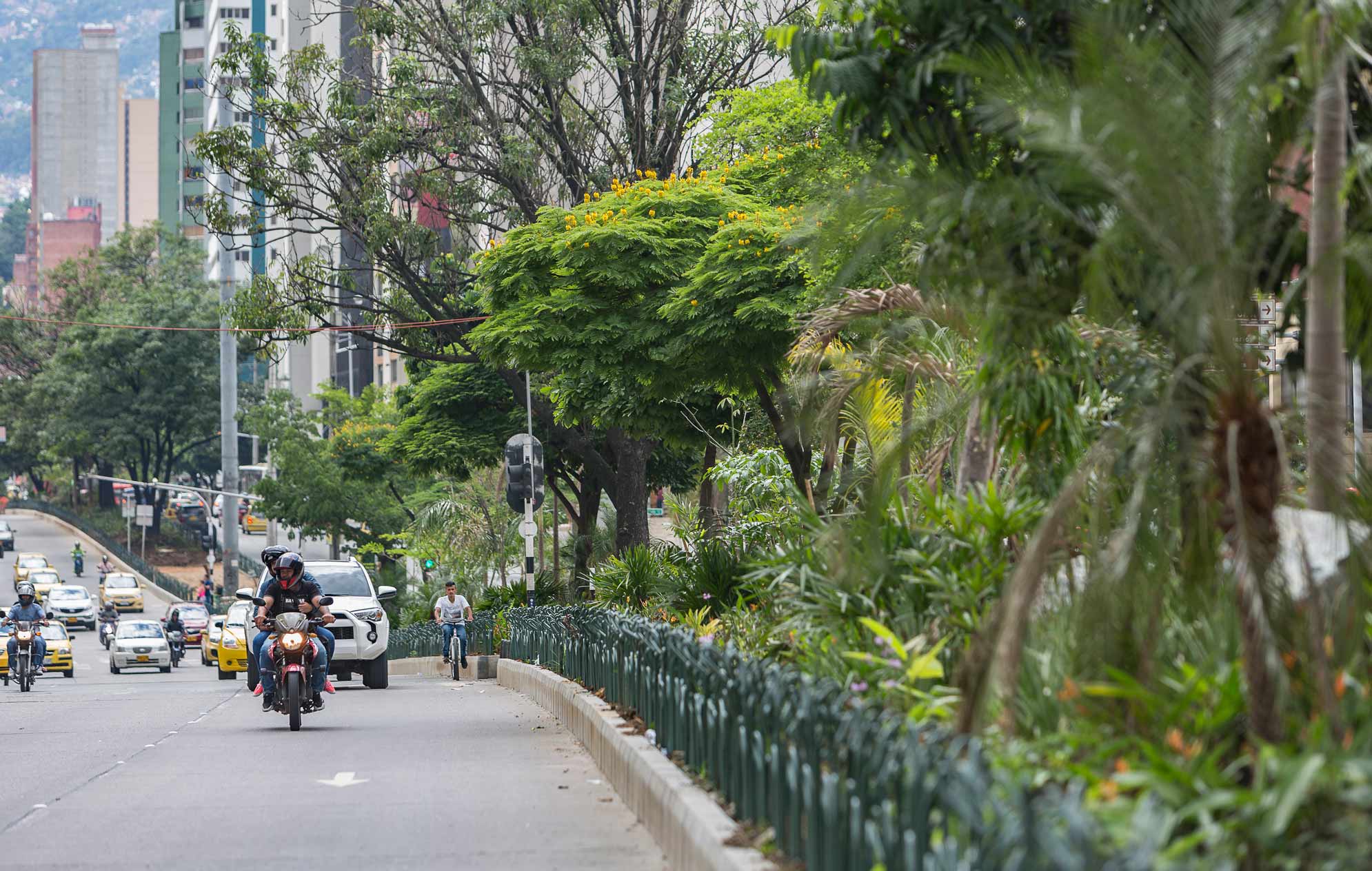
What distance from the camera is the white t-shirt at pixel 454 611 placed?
32.2 meters

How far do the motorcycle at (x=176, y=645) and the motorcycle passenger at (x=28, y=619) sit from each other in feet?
53.5

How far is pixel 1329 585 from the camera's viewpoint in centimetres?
630

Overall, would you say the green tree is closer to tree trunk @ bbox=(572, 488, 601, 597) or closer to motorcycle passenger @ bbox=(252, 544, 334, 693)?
tree trunk @ bbox=(572, 488, 601, 597)

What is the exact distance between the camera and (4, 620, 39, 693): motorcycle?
103ft

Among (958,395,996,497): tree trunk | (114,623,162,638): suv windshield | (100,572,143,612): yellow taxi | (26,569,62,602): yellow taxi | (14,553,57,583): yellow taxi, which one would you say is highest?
(14,553,57,583): yellow taxi

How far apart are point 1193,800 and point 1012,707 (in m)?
1.36

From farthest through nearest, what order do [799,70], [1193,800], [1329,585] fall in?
[799,70] < [1329,585] < [1193,800]

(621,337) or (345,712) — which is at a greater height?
(621,337)

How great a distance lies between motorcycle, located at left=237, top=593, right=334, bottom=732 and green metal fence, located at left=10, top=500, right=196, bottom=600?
72.4 meters

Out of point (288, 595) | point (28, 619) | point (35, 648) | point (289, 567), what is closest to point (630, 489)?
point (35, 648)

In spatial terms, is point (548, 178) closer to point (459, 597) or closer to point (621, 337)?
point (459, 597)

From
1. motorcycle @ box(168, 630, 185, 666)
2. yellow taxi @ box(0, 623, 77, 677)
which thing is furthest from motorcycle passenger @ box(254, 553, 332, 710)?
motorcycle @ box(168, 630, 185, 666)

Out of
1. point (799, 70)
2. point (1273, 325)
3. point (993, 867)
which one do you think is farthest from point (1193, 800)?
point (799, 70)

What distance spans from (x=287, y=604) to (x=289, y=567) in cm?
41
